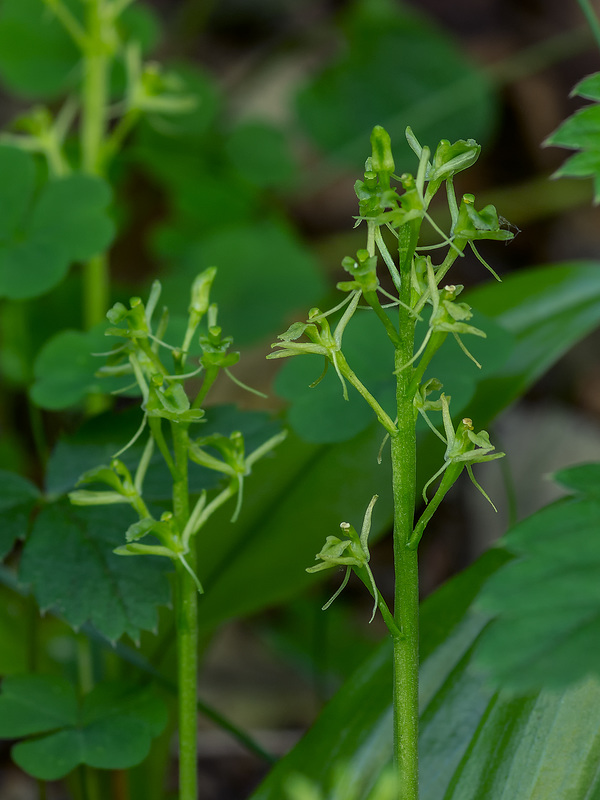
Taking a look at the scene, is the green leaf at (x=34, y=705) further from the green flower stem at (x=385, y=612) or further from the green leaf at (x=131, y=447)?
the green flower stem at (x=385, y=612)

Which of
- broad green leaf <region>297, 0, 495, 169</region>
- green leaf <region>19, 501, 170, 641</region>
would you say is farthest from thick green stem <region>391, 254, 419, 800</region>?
broad green leaf <region>297, 0, 495, 169</region>

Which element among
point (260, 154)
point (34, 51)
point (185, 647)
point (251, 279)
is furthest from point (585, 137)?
point (260, 154)

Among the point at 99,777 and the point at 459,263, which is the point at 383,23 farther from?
the point at 99,777

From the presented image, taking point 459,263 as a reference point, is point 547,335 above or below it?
above

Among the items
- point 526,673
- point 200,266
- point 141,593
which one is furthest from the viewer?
point 200,266

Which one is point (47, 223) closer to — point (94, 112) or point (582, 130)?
point (94, 112)

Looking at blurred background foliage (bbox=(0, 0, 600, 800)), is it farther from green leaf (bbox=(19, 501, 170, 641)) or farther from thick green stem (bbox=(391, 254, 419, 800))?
thick green stem (bbox=(391, 254, 419, 800))

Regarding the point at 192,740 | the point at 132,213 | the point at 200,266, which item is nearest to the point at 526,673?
the point at 192,740
